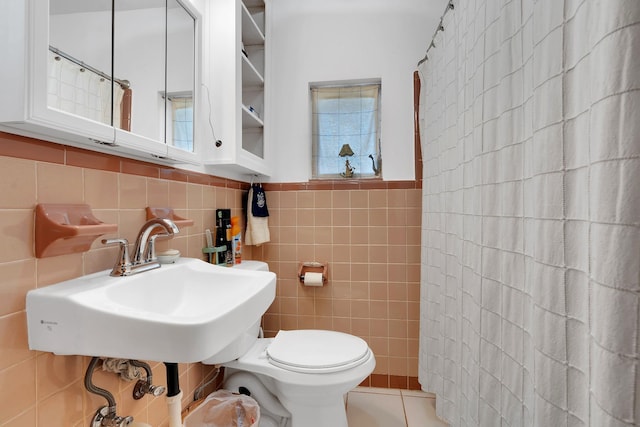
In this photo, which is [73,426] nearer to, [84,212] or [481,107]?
[84,212]

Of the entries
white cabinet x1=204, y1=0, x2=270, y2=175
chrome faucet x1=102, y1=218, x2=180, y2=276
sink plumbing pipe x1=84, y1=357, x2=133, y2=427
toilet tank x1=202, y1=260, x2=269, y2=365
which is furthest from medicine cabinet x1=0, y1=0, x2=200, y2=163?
toilet tank x1=202, y1=260, x2=269, y2=365

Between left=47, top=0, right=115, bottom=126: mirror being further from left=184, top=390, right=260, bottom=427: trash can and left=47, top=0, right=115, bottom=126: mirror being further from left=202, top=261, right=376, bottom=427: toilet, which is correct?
left=184, top=390, right=260, bottom=427: trash can

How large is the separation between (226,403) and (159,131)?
1.10 metres

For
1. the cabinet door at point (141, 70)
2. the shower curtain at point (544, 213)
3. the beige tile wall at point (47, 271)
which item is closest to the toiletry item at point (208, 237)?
the beige tile wall at point (47, 271)

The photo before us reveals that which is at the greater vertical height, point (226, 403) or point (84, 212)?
point (84, 212)

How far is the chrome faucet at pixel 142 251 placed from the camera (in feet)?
2.66

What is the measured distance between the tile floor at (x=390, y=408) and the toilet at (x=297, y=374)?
14.2 inches

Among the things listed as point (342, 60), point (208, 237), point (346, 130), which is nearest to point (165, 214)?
point (208, 237)

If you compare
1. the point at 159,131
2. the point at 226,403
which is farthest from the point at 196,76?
the point at 226,403

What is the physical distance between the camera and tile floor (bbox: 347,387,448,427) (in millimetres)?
1502

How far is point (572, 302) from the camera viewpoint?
0.53m

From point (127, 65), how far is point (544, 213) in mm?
1145

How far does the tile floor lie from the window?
1.35 m

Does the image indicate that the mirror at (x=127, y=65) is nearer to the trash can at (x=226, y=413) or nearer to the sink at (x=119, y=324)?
the sink at (x=119, y=324)
